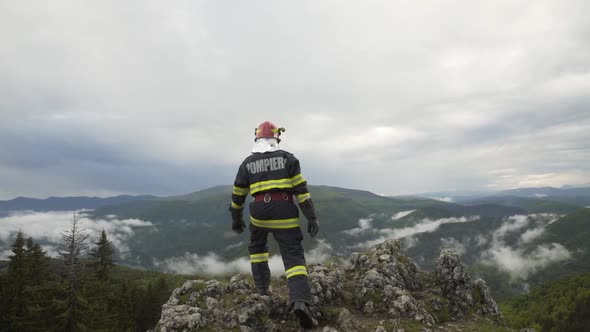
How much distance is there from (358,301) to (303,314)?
3675 millimetres

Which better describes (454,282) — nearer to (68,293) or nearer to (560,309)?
(68,293)

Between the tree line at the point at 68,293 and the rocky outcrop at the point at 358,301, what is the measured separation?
1914 cm

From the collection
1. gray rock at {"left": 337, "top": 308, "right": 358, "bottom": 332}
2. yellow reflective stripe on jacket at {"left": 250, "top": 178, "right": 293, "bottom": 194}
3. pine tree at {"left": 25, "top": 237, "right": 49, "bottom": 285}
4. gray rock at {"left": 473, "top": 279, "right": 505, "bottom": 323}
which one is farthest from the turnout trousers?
pine tree at {"left": 25, "top": 237, "right": 49, "bottom": 285}

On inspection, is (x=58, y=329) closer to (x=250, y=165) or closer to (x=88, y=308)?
(x=88, y=308)

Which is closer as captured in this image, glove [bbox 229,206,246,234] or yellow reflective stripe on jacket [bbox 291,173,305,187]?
yellow reflective stripe on jacket [bbox 291,173,305,187]

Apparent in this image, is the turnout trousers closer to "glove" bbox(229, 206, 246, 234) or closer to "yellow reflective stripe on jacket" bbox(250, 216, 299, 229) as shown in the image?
"yellow reflective stripe on jacket" bbox(250, 216, 299, 229)

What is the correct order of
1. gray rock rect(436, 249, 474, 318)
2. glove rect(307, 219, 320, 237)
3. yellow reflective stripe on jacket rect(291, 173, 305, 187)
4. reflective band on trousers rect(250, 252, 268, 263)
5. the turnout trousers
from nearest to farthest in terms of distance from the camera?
the turnout trousers → yellow reflective stripe on jacket rect(291, 173, 305, 187) → glove rect(307, 219, 320, 237) → reflective band on trousers rect(250, 252, 268, 263) → gray rock rect(436, 249, 474, 318)

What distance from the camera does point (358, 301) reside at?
11.8m

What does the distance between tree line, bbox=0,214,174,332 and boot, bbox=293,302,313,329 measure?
2343 centimetres

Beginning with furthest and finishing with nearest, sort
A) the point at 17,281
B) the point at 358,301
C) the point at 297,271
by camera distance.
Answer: the point at 17,281
the point at 358,301
the point at 297,271

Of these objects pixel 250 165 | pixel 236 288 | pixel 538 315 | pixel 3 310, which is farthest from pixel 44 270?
pixel 538 315

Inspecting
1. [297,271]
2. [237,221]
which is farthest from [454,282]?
[237,221]

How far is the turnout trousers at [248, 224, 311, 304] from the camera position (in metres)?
9.02

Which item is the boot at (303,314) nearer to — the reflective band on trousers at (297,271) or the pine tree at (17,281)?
the reflective band on trousers at (297,271)
